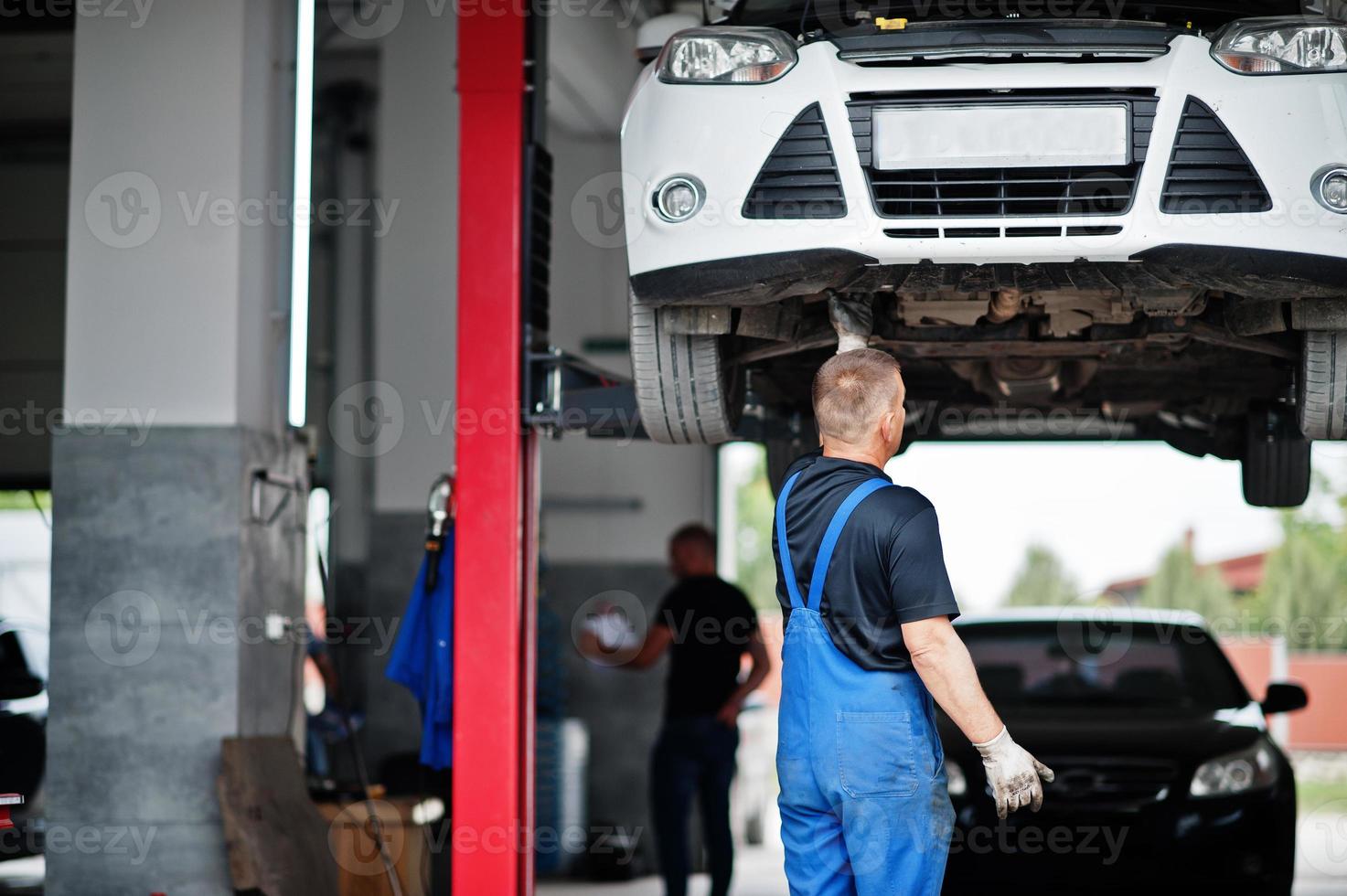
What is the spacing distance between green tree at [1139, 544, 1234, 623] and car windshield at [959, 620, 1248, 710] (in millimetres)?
10756

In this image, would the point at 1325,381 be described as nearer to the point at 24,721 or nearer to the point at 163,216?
the point at 163,216

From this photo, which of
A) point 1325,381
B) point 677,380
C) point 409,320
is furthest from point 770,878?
point 1325,381

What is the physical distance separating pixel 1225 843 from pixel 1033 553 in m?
14.2

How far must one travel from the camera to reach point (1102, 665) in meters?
5.90

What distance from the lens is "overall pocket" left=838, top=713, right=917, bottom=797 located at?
9.39 feet

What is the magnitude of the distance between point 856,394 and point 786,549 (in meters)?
0.37

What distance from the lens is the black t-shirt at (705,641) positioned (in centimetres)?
604

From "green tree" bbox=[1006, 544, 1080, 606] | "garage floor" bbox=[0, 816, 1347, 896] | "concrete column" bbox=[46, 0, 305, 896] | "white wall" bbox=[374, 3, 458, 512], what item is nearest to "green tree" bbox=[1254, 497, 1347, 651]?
"green tree" bbox=[1006, 544, 1080, 606]

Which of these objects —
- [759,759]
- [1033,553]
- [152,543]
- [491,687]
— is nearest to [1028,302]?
[491,687]

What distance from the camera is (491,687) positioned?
420 centimetres

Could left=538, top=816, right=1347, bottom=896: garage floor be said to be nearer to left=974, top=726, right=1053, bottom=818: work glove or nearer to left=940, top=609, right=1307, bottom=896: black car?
left=940, top=609, right=1307, bottom=896: black car

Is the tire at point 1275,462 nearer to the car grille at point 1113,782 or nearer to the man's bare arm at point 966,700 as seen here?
the car grille at point 1113,782

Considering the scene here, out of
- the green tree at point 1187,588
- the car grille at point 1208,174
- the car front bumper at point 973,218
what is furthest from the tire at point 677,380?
the green tree at point 1187,588

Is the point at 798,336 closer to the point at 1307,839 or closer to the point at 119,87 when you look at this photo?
the point at 119,87
